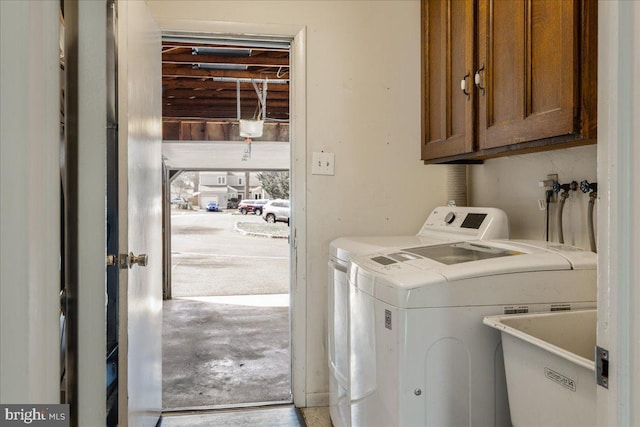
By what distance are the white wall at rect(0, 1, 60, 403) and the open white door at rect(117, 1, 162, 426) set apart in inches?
46.7

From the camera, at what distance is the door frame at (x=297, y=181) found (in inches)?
99.5

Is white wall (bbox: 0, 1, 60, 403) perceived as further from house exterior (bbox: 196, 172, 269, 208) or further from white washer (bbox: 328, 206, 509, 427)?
house exterior (bbox: 196, 172, 269, 208)

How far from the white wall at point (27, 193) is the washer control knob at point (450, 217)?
2.13 metres

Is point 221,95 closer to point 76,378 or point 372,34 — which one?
point 372,34

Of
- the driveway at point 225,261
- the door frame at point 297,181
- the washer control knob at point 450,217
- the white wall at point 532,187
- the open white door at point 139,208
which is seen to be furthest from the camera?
the driveway at point 225,261

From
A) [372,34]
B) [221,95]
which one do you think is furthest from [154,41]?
[221,95]

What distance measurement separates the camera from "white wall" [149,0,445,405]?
8.40 ft

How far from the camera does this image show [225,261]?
8.76 m

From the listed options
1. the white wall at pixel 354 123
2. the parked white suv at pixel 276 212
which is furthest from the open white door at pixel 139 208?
the parked white suv at pixel 276 212

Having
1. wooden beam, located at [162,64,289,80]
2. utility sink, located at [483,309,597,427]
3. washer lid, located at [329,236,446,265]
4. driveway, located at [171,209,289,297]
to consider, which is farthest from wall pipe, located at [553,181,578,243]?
driveway, located at [171,209,289,297]

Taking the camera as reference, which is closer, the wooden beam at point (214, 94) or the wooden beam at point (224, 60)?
the wooden beam at point (224, 60)

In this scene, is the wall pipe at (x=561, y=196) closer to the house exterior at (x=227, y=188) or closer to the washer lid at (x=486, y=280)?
the washer lid at (x=486, y=280)

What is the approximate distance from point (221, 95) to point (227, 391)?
13.6 feet

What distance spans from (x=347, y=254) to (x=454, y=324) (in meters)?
0.73
